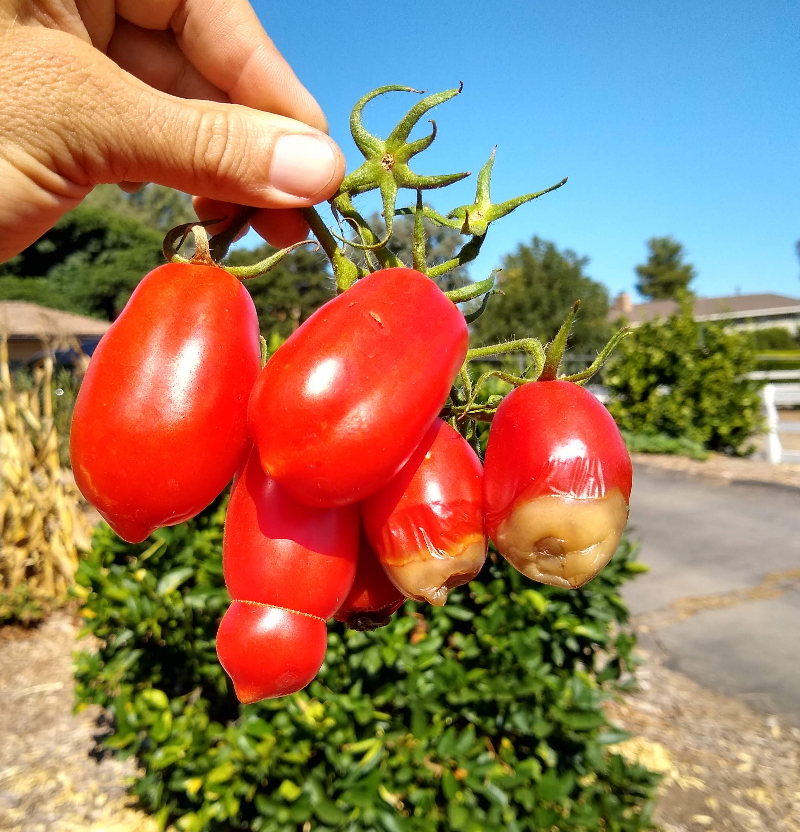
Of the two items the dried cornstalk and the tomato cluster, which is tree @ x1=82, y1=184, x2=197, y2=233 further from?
the tomato cluster

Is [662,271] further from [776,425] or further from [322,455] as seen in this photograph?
[322,455]

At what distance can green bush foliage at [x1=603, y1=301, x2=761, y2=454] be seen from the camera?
10.9m

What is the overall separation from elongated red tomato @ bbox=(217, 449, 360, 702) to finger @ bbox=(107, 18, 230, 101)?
1.57 metres

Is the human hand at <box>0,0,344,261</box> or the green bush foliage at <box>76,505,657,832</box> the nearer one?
the human hand at <box>0,0,344,261</box>

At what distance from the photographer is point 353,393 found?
0.72m

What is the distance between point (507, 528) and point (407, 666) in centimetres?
176

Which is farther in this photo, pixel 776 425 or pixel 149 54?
pixel 776 425

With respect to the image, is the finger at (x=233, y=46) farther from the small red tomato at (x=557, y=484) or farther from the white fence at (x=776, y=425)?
the white fence at (x=776, y=425)

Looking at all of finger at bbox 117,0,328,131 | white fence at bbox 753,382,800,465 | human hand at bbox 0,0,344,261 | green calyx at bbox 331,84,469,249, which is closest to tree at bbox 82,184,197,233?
white fence at bbox 753,382,800,465

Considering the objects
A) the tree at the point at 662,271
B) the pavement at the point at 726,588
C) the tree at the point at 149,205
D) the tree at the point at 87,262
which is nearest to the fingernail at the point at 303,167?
the pavement at the point at 726,588

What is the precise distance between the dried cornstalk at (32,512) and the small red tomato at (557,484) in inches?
205

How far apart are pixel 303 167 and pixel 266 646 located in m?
0.75

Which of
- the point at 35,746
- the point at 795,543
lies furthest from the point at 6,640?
the point at 795,543

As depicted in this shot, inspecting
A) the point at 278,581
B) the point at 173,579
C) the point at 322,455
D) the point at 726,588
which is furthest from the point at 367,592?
the point at 726,588
